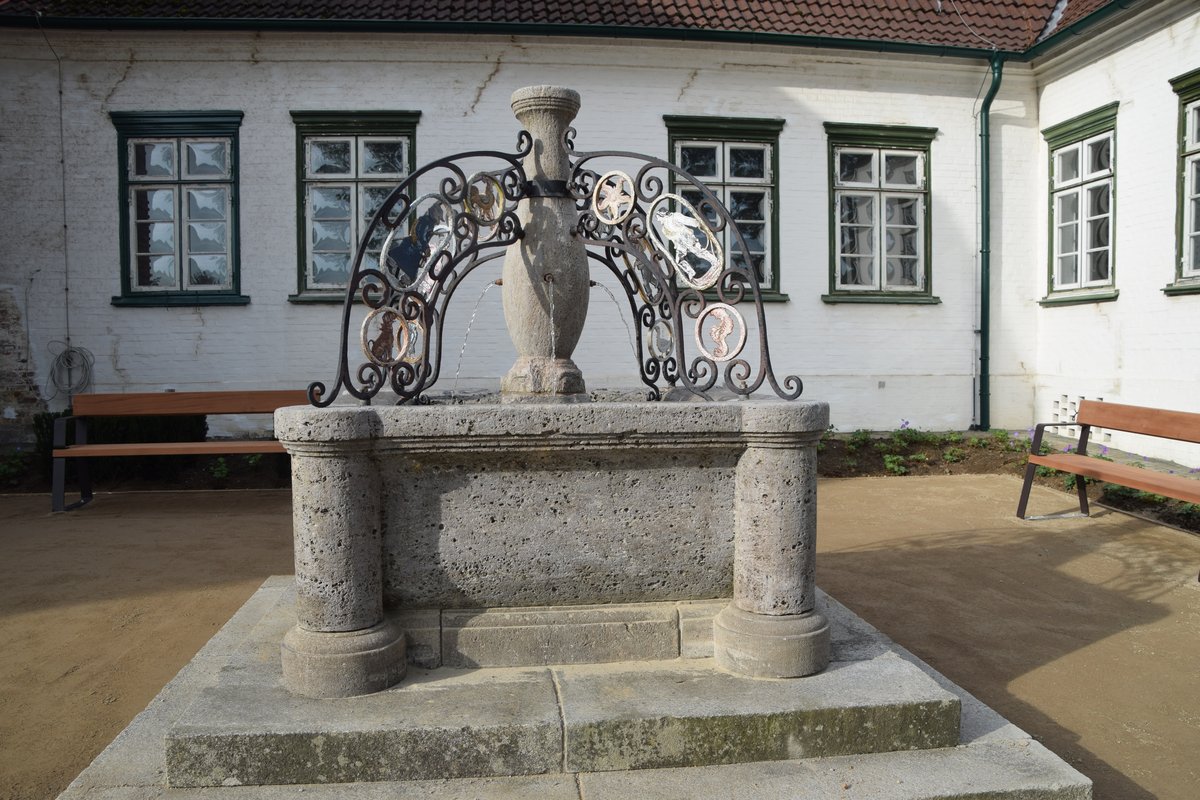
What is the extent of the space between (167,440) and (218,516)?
7.54ft

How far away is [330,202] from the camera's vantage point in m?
11.3

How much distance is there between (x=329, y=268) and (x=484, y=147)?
7.94ft

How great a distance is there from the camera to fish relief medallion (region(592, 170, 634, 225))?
3705 millimetres

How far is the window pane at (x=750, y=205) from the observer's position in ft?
38.7

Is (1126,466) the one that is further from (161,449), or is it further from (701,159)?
(161,449)

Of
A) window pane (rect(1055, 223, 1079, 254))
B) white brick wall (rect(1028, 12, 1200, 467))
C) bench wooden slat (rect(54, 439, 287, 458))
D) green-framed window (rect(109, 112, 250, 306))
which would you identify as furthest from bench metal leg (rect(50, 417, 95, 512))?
window pane (rect(1055, 223, 1079, 254))

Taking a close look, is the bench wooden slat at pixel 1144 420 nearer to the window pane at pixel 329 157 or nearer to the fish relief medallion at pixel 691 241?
the fish relief medallion at pixel 691 241

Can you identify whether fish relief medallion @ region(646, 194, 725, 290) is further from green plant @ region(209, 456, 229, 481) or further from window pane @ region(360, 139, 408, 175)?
window pane @ region(360, 139, 408, 175)

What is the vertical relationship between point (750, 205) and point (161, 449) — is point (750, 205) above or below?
above

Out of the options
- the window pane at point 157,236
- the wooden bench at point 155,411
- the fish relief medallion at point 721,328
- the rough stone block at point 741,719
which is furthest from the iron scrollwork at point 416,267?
→ the window pane at point 157,236

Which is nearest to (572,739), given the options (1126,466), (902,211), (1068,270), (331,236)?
(1126,466)

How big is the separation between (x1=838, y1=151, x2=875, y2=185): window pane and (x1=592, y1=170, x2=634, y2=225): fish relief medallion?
29.3 ft

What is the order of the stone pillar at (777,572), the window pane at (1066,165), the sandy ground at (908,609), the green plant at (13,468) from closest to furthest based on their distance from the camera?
the stone pillar at (777,572) → the sandy ground at (908,609) → the green plant at (13,468) → the window pane at (1066,165)

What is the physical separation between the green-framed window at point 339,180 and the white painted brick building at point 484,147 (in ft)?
0.46
